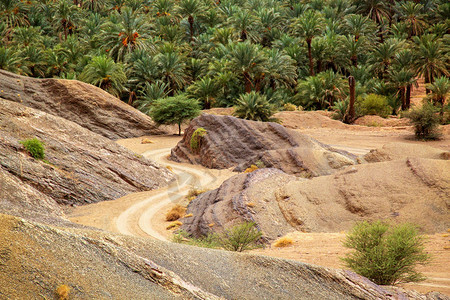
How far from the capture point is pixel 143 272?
5.20m

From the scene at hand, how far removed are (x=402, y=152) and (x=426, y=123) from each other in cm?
932

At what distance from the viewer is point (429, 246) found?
9320 millimetres

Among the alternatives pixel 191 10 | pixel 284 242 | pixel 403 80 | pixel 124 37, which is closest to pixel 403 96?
pixel 403 80

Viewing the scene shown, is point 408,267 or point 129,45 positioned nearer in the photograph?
point 408,267

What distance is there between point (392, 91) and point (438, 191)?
31787 mm

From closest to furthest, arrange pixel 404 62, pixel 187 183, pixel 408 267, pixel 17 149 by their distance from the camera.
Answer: pixel 408 267 < pixel 17 149 < pixel 187 183 < pixel 404 62

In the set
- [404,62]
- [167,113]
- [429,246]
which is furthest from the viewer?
[404,62]

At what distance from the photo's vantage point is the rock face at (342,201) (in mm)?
11141

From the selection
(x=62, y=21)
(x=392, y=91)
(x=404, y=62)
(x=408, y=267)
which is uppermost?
(x=62, y=21)

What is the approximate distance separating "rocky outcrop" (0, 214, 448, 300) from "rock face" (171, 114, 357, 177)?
1101 cm

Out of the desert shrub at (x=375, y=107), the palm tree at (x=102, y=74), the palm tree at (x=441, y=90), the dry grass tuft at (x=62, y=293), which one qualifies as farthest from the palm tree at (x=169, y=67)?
the dry grass tuft at (x=62, y=293)

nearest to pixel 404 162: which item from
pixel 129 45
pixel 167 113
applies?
pixel 167 113

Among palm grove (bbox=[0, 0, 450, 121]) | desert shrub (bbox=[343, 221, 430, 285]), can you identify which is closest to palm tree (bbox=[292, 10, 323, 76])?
palm grove (bbox=[0, 0, 450, 121])

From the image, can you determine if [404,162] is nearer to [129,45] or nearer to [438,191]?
[438,191]
